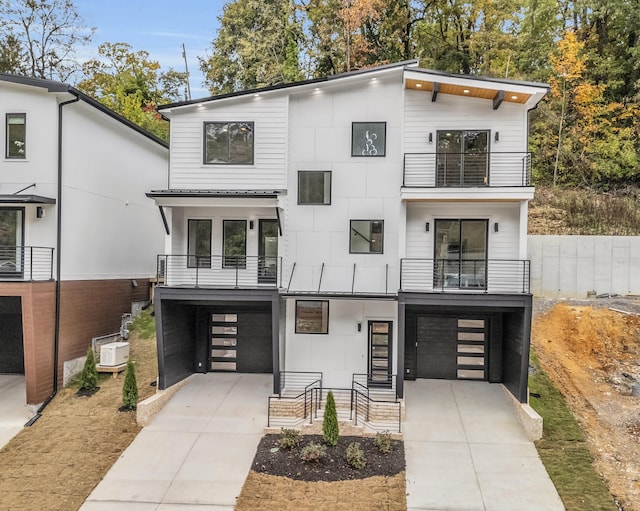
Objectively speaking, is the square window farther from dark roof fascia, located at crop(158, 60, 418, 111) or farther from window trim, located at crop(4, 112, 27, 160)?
window trim, located at crop(4, 112, 27, 160)

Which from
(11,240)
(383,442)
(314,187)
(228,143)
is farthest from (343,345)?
(11,240)

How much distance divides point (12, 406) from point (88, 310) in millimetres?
3139

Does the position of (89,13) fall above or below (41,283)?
above

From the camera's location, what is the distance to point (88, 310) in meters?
14.0

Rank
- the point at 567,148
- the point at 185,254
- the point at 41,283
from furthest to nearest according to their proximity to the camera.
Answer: the point at 567,148 < the point at 185,254 < the point at 41,283

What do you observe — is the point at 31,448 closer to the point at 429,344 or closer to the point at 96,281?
the point at 96,281

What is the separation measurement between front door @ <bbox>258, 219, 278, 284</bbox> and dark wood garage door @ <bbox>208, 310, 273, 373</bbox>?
177cm

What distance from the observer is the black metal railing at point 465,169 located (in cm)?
1216

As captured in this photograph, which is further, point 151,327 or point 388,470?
point 151,327

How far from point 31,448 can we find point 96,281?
17.6ft

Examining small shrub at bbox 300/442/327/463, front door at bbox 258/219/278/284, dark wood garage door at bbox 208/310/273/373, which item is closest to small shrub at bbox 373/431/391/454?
small shrub at bbox 300/442/327/463

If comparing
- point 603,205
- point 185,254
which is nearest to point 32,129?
point 185,254

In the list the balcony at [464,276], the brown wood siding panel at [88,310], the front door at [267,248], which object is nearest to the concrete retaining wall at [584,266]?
the balcony at [464,276]

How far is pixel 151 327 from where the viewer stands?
623 inches
